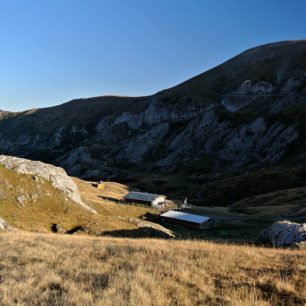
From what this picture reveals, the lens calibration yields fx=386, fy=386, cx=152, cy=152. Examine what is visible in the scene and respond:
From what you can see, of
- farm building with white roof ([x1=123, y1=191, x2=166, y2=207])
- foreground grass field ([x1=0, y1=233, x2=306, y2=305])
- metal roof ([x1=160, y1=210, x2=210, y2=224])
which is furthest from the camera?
farm building with white roof ([x1=123, y1=191, x2=166, y2=207])

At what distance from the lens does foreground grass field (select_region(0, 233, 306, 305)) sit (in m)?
11.2

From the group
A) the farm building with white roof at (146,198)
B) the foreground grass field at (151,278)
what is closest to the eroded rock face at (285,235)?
the foreground grass field at (151,278)

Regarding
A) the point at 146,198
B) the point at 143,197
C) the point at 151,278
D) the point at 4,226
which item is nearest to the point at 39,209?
the point at 4,226


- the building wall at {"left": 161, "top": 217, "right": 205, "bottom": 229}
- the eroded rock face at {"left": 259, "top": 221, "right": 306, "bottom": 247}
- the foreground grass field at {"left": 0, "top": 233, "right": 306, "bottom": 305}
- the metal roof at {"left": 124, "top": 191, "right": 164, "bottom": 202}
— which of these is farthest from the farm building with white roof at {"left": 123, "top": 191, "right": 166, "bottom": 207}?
the foreground grass field at {"left": 0, "top": 233, "right": 306, "bottom": 305}

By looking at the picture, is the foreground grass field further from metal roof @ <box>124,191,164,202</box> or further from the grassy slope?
metal roof @ <box>124,191,164,202</box>

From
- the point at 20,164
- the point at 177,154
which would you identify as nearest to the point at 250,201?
Answer: the point at 20,164

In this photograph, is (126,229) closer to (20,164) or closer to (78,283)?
(20,164)

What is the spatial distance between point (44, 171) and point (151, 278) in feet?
129

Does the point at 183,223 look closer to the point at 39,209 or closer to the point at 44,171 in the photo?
the point at 44,171

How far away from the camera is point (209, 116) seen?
191250 mm

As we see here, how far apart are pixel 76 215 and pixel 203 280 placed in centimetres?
3517

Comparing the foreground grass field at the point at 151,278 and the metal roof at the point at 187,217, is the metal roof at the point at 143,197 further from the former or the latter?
the foreground grass field at the point at 151,278

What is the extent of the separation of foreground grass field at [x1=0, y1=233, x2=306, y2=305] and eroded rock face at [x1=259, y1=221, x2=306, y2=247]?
15430mm

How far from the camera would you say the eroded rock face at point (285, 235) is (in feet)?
104
